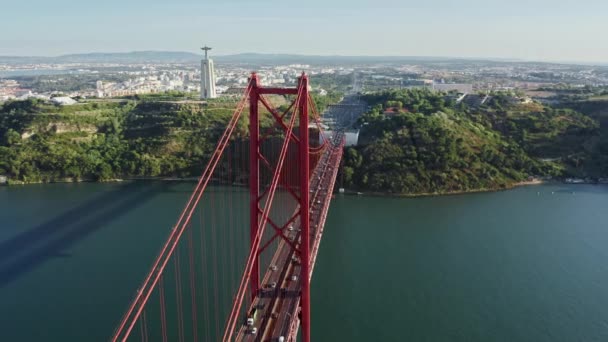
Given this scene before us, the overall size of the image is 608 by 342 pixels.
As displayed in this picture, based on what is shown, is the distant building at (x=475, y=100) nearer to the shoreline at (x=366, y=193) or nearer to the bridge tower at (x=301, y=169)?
the shoreline at (x=366, y=193)

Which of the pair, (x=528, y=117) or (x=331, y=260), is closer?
(x=331, y=260)

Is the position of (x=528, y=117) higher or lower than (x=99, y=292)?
higher

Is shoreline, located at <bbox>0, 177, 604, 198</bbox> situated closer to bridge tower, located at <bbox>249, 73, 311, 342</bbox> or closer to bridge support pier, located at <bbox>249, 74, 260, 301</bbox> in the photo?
bridge support pier, located at <bbox>249, 74, 260, 301</bbox>

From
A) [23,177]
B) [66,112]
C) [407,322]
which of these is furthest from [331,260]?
[66,112]

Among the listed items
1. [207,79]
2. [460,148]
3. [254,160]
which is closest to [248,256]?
[254,160]

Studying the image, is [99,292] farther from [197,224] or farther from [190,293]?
[197,224]

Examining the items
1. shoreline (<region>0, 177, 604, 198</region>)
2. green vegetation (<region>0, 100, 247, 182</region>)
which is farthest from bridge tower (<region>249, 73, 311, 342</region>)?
green vegetation (<region>0, 100, 247, 182</region>)

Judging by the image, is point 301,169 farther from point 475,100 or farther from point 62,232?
point 475,100
